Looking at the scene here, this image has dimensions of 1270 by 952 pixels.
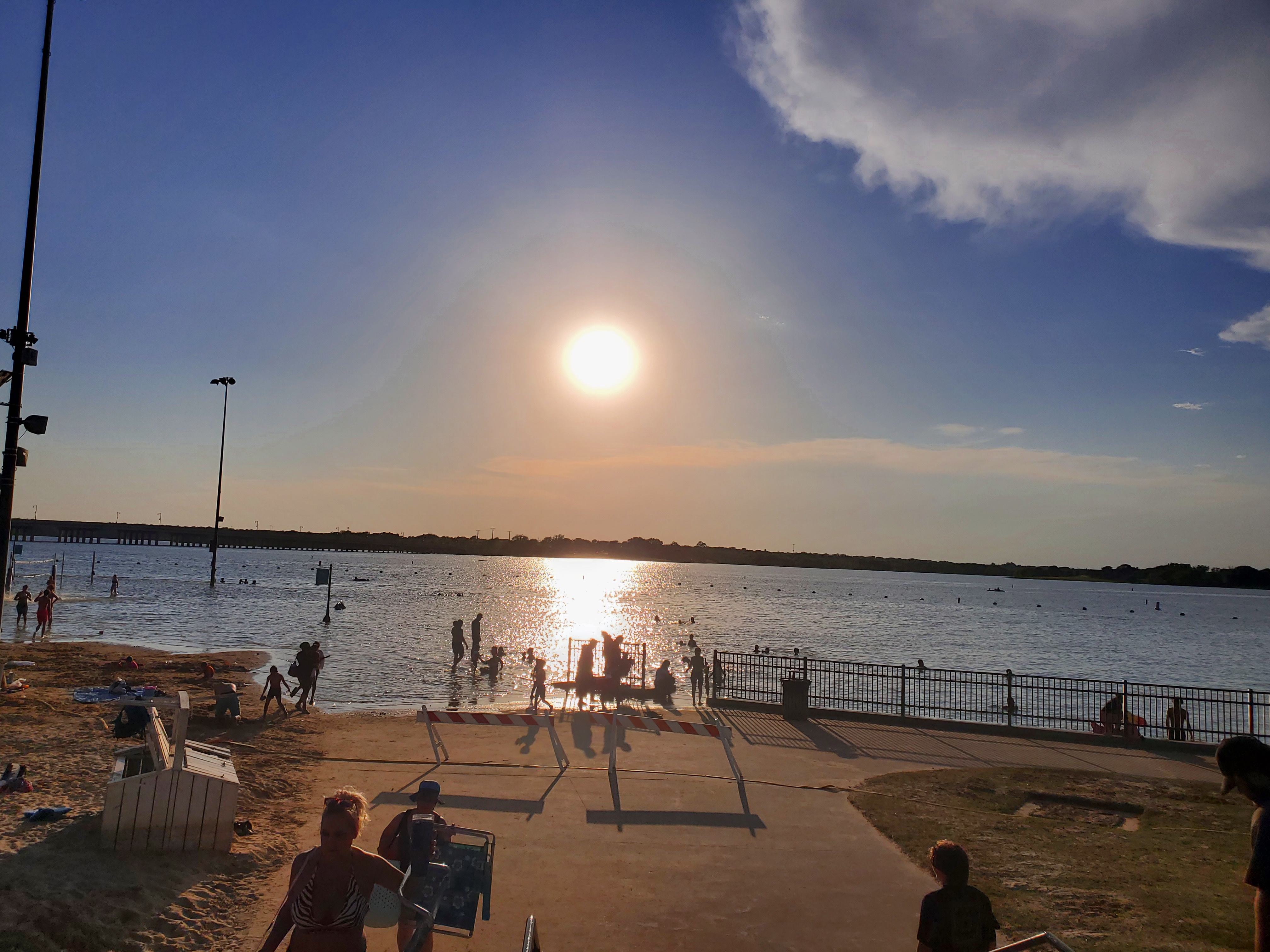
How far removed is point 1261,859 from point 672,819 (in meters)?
7.44

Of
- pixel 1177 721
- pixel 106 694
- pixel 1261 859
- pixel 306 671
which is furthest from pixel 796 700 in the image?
pixel 106 694

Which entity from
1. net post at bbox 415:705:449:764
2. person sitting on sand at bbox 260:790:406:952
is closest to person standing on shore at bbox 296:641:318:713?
net post at bbox 415:705:449:764

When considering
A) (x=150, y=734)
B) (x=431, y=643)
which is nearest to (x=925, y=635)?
(x=431, y=643)

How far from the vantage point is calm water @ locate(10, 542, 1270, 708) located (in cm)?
3522

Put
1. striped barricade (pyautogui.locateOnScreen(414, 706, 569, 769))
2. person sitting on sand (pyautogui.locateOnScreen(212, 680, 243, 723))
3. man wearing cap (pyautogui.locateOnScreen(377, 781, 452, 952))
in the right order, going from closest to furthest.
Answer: man wearing cap (pyautogui.locateOnScreen(377, 781, 452, 952)) → striped barricade (pyautogui.locateOnScreen(414, 706, 569, 769)) → person sitting on sand (pyautogui.locateOnScreen(212, 680, 243, 723))

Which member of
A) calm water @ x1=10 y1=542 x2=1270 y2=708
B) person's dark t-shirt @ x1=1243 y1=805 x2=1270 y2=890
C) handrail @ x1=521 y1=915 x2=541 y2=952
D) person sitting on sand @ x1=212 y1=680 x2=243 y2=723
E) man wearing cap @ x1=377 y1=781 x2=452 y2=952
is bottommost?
calm water @ x1=10 y1=542 x2=1270 y2=708

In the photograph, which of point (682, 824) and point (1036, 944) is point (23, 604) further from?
point (1036, 944)

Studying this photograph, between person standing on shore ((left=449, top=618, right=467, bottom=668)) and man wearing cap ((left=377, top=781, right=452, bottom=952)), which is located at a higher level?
man wearing cap ((left=377, top=781, right=452, bottom=952))

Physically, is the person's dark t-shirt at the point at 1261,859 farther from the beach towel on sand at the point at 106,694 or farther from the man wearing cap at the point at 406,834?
the beach towel on sand at the point at 106,694

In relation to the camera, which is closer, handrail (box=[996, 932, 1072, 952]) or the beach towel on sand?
handrail (box=[996, 932, 1072, 952])

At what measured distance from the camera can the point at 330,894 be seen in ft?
13.1

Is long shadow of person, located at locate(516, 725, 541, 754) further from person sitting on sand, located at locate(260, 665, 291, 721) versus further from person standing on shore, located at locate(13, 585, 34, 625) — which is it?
person standing on shore, located at locate(13, 585, 34, 625)

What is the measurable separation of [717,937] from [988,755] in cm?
1014

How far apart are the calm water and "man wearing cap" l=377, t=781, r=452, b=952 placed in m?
18.4
